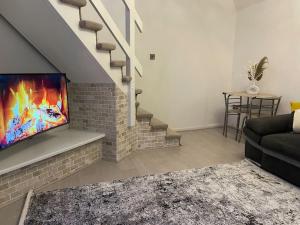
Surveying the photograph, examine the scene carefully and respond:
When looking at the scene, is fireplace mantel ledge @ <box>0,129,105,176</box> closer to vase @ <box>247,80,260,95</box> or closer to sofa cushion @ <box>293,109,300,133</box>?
sofa cushion @ <box>293,109,300,133</box>

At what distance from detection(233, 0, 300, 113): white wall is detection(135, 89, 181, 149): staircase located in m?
1.86

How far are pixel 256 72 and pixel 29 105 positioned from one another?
11.3 ft

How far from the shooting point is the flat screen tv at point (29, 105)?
2121 millimetres

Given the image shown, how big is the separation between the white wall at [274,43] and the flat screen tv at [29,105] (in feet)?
10.7

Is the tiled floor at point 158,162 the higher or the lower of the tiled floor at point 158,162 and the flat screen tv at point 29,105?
the lower

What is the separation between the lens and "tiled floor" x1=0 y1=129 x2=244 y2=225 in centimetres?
244

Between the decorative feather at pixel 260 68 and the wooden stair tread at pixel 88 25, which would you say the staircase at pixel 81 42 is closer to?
the wooden stair tread at pixel 88 25

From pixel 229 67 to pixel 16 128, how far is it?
13.4 feet

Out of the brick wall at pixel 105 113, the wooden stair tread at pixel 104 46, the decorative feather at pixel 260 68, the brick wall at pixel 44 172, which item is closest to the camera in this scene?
the brick wall at pixel 44 172

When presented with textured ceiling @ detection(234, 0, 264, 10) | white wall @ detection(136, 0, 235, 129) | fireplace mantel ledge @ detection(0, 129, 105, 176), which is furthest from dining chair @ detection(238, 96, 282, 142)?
fireplace mantel ledge @ detection(0, 129, 105, 176)

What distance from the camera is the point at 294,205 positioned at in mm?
2072

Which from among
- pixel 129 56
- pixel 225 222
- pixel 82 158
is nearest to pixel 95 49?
pixel 129 56

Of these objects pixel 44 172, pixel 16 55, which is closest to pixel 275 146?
pixel 44 172

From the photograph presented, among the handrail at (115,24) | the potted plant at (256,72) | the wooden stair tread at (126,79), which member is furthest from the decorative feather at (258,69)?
the wooden stair tread at (126,79)
